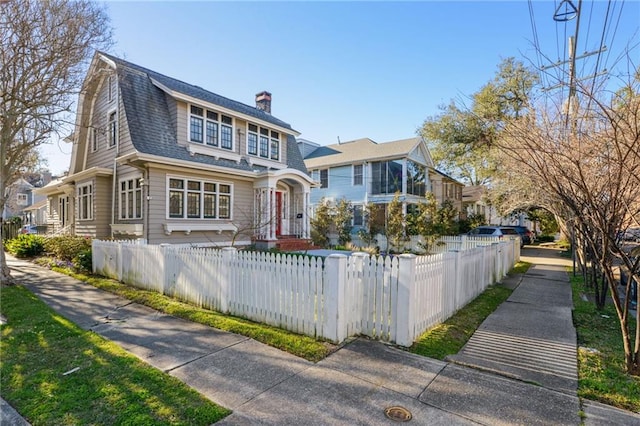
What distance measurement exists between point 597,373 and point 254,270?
5.00 metres

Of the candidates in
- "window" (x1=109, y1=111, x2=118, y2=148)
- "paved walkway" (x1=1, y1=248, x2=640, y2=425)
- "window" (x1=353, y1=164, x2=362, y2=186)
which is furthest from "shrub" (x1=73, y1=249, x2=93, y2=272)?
"window" (x1=353, y1=164, x2=362, y2=186)

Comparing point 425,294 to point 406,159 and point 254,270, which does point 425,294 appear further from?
point 406,159

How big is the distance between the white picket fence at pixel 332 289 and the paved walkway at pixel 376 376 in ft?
1.37

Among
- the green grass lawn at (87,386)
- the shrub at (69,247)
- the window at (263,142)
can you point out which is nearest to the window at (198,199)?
the window at (263,142)

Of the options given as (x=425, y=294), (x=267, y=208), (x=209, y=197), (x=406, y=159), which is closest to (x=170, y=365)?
(x=425, y=294)

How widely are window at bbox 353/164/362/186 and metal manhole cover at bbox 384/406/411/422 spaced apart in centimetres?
2031

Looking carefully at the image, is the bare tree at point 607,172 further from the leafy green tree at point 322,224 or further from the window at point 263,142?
the leafy green tree at point 322,224

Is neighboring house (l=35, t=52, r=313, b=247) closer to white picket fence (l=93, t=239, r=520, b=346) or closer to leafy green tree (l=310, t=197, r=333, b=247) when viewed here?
leafy green tree (l=310, t=197, r=333, b=247)

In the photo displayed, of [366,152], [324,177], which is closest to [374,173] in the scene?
[366,152]

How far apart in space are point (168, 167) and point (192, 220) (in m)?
2.12

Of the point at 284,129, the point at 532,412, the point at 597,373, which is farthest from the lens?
the point at 284,129

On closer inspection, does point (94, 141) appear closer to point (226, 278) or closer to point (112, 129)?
point (112, 129)

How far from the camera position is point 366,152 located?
76.0 feet

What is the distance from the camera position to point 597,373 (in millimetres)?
3926
